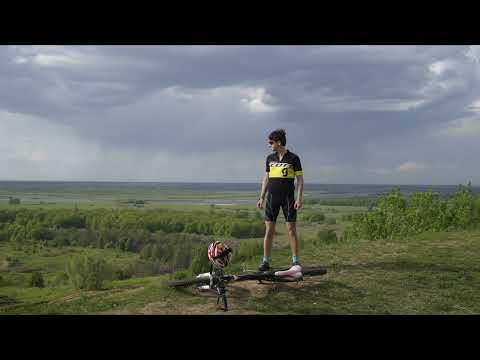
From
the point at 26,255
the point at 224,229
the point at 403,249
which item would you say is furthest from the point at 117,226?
the point at 403,249

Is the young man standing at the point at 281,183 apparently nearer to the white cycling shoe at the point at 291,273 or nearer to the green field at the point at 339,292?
the white cycling shoe at the point at 291,273

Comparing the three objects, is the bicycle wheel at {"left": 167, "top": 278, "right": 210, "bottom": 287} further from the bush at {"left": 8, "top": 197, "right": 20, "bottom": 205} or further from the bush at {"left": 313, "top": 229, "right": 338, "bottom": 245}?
the bush at {"left": 8, "top": 197, "right": 20, "bottom": 205}

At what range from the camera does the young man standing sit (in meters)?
7.68

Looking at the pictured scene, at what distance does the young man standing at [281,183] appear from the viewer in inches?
302

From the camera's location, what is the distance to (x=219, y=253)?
6801 mm

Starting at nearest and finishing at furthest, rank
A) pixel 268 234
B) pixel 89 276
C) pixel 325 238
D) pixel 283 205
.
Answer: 1. pixel 283 205
2. pixel 268 234
3. pixel 89 276
4. pixel 325 238

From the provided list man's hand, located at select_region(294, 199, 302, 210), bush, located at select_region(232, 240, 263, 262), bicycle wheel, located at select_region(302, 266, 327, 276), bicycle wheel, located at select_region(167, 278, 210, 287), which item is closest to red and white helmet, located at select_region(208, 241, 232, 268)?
bush, located at select_region(232, 240, 263, 262)

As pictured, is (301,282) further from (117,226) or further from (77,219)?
(77,219)

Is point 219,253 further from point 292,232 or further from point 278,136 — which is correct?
point 278,136

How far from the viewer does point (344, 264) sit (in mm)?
9711

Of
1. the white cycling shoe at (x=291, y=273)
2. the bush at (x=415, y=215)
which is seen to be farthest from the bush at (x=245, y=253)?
the bush at (x=415, y=215)

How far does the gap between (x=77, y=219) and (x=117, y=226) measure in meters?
21.7

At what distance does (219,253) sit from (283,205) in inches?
67.1

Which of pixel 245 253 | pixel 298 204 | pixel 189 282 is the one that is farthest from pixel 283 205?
pixel 245 253
